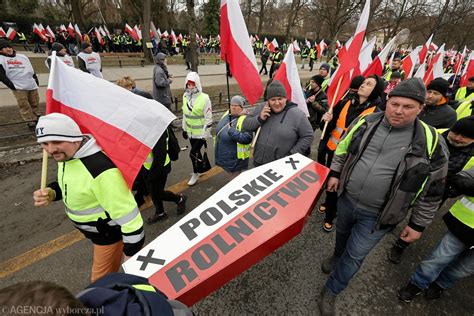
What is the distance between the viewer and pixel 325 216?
11.8 ft

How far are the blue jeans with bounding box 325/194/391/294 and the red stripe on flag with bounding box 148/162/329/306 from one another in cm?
32

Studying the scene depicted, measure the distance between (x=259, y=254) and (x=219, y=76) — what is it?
14.1 meters

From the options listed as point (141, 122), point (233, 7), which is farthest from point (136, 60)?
point (141, 122)

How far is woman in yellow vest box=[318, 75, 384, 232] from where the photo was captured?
3162 millimetres

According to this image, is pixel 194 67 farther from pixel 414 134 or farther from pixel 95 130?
pixel 414 134

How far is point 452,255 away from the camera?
2299 mm

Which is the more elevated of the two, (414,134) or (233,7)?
(233,7)

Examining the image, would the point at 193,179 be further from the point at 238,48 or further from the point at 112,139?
the point at 112,139

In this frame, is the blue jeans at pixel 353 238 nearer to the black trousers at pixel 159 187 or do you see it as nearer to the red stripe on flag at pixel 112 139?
the red stripe on flag at pixel 112 139

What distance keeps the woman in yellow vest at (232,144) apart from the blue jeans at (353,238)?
59.3 inches

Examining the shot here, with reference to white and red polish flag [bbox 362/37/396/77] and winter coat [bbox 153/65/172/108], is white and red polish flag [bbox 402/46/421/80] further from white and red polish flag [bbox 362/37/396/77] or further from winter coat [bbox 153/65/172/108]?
winter coat [bbox 153/65/172/108]

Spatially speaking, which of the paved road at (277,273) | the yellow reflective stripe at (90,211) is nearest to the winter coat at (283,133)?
the paved road at (277,273)

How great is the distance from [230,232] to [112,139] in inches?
46.6

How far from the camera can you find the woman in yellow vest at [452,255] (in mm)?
2129
